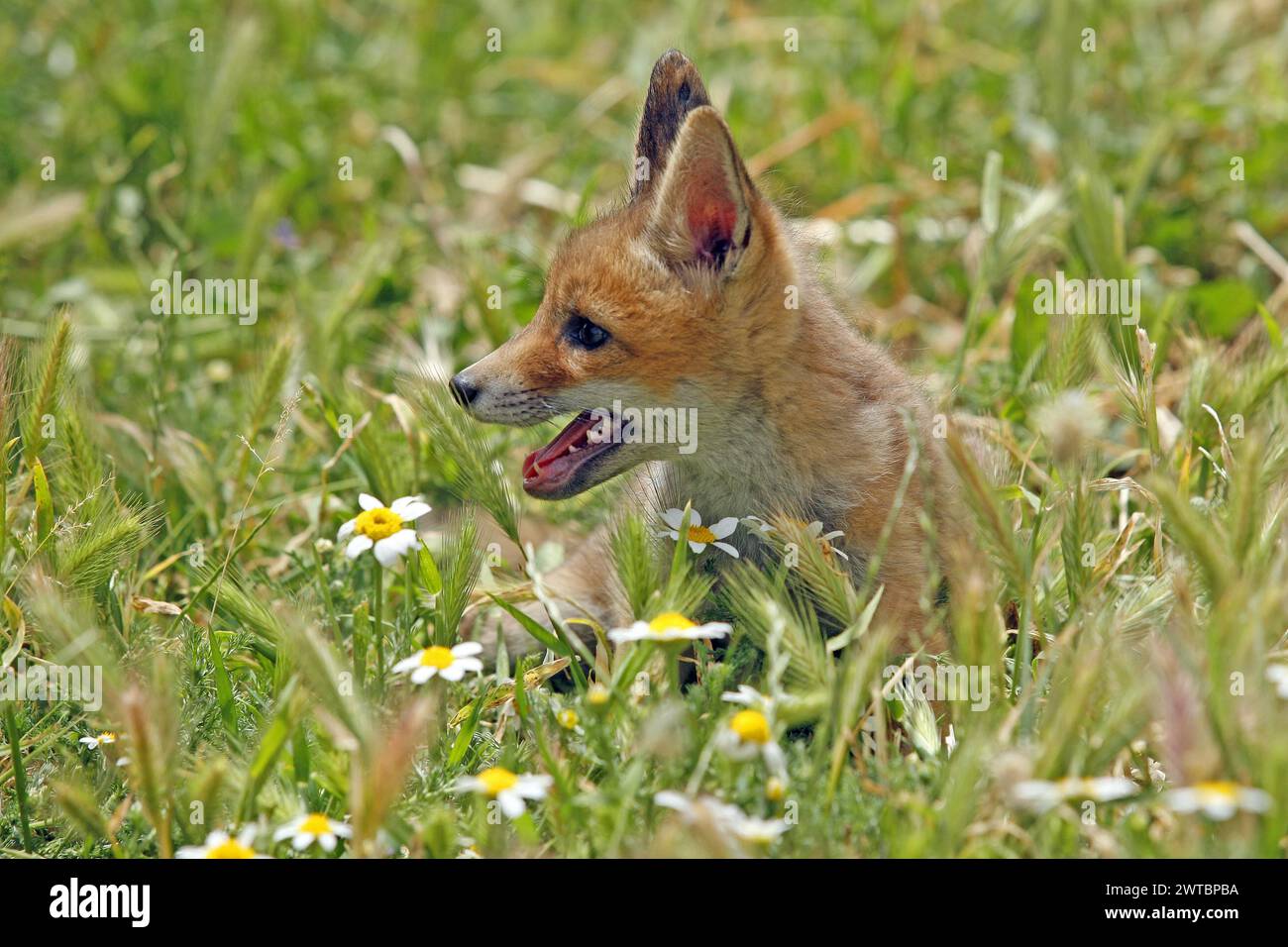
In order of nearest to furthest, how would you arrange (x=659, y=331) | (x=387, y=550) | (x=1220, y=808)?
(x=1220, y=808) < (x=387, y=550) < (x=659, y=331)

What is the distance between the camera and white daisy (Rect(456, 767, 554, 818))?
2.72 metres

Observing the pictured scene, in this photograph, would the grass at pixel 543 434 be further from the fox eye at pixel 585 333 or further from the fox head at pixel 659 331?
the fox eye at pixel 585 333

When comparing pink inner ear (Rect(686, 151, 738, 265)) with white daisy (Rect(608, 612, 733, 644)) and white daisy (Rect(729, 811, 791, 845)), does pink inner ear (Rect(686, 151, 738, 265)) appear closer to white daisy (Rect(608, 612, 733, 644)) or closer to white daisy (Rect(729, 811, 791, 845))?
white daisy (Rect(608, 612, 733, 644))

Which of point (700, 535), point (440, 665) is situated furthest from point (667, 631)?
point (700, 535)

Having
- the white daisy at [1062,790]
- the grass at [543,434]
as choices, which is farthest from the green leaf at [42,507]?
the white daisy at [1062,790]

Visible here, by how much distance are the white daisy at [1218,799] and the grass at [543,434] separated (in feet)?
0.12

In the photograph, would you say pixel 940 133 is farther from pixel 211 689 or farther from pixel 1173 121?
pixel 211 689

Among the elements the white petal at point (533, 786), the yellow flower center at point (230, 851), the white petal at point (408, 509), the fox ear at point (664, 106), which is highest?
the fox ear at point (664, 106)

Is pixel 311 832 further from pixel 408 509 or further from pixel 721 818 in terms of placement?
pixel 408 509

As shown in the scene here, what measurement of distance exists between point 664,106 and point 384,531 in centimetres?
162

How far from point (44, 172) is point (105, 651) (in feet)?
12.2

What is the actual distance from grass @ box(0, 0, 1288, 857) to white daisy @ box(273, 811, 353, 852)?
0.10 metres

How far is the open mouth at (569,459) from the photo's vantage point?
12.9 ft

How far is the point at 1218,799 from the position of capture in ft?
7.77
